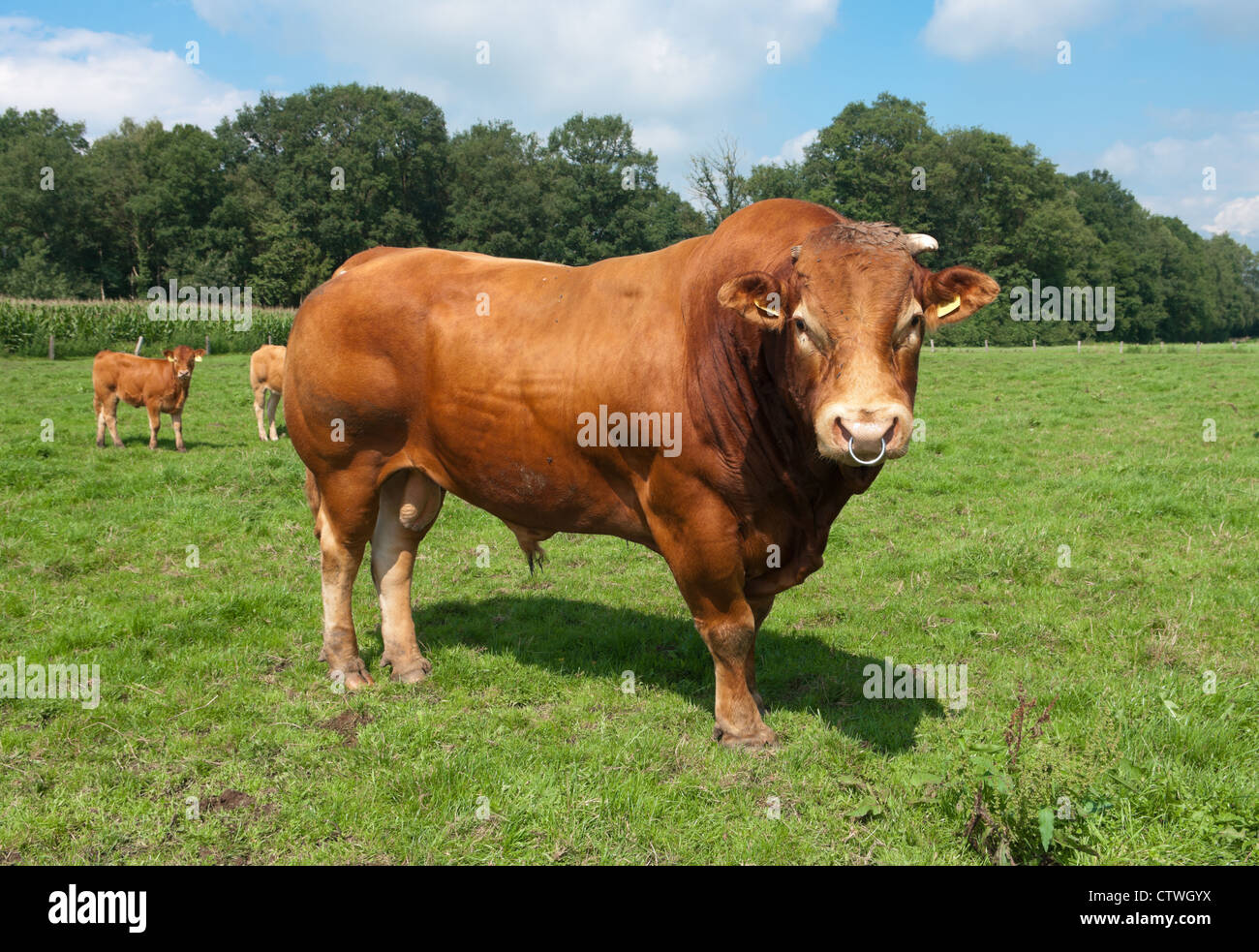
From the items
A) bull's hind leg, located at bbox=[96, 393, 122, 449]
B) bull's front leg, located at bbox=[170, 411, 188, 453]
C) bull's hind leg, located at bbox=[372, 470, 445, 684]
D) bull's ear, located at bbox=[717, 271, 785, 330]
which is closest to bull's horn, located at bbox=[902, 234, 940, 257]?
bull's ear, located at bbox=[717, 271, 785, 330]

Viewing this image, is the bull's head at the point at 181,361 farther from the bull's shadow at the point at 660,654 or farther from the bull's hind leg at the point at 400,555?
the bull's hind leg at the point at 400,555

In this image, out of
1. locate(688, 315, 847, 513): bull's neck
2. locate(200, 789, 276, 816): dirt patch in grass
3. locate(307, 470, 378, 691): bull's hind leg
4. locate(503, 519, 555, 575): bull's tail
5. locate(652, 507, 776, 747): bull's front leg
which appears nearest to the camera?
locate(200, 789, 276, 816): dirt patch in grass

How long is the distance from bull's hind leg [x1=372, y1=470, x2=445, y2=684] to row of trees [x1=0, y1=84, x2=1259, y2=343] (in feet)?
170

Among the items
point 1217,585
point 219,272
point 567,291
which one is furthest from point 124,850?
point 219,272

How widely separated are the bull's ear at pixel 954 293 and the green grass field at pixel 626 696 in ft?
5.70

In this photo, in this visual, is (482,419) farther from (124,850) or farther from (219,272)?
(219,272)

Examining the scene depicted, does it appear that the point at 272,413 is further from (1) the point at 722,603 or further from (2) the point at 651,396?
(1) the point at 722,603

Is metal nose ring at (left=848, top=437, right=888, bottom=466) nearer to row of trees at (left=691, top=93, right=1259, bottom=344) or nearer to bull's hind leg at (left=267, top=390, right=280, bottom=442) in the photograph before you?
bull's hind leg at (left=267, top=390, right=280, bottom=442)

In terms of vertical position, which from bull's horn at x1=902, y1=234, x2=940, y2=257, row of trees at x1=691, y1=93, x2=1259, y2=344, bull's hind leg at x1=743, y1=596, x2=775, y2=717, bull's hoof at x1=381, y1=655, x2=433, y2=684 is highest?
row of trees at x1=691, y1=93, x2=1259, y2=344

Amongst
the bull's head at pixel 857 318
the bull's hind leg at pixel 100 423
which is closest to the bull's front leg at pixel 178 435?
the bull's hind leg at pixel 100 423

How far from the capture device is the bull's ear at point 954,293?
137 inches

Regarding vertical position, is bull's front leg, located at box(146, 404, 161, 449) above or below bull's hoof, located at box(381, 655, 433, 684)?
above

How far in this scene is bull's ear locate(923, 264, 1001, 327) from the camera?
137 inches

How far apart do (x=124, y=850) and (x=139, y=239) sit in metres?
Answer: 74.2
